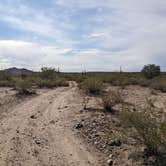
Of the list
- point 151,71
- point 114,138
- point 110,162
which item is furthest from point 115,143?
point 151,71

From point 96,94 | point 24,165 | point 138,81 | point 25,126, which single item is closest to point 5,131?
point 25,126

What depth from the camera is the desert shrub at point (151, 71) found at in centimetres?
5953

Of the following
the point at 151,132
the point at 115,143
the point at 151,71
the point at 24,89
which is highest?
the point at 151,71

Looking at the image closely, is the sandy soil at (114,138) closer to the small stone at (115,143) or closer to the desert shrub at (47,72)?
the small stone at (115,143)

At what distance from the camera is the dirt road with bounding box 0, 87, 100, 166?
999 centimetres

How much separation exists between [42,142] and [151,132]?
11.7 ft

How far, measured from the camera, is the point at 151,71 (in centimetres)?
5991

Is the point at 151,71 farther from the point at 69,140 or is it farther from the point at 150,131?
the point at 150,131

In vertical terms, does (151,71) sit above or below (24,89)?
above

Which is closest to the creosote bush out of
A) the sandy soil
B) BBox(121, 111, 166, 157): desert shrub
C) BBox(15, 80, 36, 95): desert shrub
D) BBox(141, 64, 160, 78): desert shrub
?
BBox(121, 111, 166, 157): desert shrub

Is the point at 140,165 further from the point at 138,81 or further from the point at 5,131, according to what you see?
the point at 138,81

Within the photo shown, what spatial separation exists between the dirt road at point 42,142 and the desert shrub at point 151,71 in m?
42.5

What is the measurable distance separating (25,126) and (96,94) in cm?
1403

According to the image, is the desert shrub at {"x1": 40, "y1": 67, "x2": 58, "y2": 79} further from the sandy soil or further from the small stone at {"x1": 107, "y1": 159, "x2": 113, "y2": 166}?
the small stone at {"x1": 107, "y1": 159, "x2": 113, "y2": 166}
